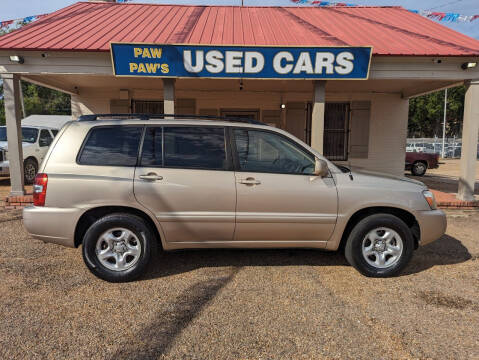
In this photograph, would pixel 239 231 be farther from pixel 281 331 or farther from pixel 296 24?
pixel 296 24

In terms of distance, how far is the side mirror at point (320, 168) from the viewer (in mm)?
3473

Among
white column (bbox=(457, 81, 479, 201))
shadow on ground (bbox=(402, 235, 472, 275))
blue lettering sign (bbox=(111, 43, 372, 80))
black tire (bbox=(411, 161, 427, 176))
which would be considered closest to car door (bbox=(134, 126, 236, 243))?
Result: shadow on ground (bbox=(402, 235, 472, 275))

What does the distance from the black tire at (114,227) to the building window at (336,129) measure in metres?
8.38

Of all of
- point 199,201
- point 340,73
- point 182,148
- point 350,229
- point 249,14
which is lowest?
point 350,229

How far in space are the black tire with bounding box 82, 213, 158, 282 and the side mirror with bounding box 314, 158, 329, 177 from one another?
1979mm

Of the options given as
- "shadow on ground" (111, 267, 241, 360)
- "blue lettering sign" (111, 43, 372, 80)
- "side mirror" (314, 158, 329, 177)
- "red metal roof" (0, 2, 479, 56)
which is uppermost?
"red metal roof" (0, 2, 479, 56)

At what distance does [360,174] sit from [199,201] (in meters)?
1.92

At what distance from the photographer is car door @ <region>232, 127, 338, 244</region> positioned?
3.55 m

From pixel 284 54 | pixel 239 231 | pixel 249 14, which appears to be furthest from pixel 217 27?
pixel 239 231

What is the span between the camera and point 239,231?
361 centimetres

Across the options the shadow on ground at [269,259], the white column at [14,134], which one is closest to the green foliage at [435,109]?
the shadow on ground at [269,259]

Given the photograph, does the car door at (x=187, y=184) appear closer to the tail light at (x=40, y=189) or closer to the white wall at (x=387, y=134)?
the tail light at (x=40, y=189)

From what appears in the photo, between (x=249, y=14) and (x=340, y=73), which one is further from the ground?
→ (x=249, y=14)

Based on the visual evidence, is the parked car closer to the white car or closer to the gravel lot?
the gravel lot
